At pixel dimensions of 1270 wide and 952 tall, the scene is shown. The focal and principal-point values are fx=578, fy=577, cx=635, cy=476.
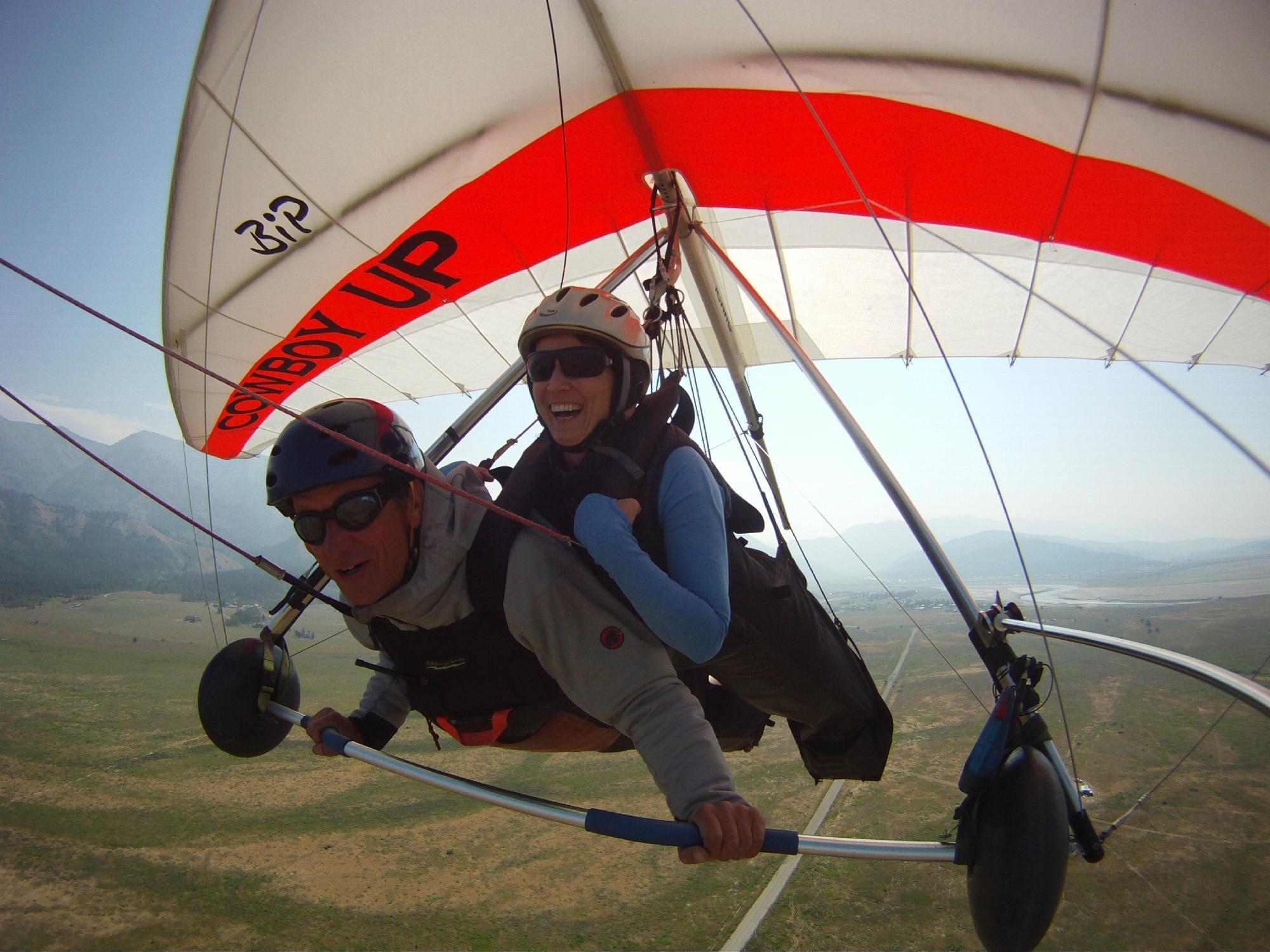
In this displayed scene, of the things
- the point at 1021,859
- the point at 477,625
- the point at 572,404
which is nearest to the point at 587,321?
the point at 572,404

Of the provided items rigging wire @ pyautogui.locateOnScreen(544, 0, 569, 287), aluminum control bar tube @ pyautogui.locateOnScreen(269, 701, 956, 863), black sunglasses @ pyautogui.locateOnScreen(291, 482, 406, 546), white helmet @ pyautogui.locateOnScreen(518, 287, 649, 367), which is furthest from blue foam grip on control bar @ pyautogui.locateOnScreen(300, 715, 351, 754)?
rigging wire @ pyautogui.locateOnScreen(544, 0, 569, 287)

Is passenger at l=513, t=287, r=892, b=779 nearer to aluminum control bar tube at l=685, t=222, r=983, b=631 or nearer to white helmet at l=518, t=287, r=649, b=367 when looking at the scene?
white helmet at l=518, t=287, r=649, b=367

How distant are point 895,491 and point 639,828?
166cm

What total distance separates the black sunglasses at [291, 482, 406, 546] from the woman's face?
1.52 ft

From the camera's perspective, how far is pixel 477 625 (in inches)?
48.1

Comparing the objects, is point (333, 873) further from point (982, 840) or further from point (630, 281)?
point (982, 840)

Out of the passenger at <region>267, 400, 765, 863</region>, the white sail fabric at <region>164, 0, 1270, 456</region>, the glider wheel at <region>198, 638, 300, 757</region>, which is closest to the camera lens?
the passenger at <region>267, 400, 765, 863</region>

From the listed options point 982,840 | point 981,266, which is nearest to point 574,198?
point 981,266

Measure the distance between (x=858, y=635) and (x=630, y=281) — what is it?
1566 inches

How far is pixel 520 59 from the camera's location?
2344 millimetres

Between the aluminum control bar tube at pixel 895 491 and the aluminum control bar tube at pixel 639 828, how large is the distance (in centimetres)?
92

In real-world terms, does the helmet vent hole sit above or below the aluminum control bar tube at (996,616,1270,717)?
above

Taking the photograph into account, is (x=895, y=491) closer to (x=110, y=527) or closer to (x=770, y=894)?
(x=770, y=894)

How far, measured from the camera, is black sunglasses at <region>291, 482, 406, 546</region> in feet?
3.89
